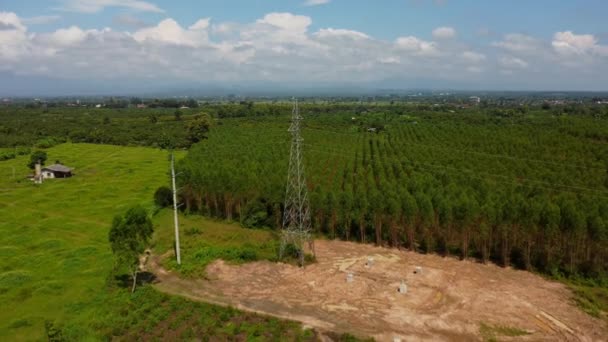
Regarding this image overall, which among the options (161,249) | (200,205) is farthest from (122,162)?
(161,249)

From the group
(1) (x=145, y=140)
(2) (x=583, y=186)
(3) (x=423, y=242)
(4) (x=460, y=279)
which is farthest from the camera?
(1) (x=145, y=140)

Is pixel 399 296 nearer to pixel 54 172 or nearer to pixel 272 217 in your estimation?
pixel 272 217

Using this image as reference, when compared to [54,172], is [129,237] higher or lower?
higher

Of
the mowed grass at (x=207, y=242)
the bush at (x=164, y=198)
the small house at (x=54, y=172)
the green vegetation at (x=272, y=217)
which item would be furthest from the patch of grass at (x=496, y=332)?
the small house at (x=54, y=172)

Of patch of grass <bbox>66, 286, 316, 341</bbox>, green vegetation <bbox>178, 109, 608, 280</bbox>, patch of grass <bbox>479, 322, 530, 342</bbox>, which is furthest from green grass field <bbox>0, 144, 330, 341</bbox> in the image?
patch of grass <bbox>479, 322, 530, 342</bbox>

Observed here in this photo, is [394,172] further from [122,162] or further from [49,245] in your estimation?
[122,162]

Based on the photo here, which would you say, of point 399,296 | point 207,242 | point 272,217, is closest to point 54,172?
point 207,242
